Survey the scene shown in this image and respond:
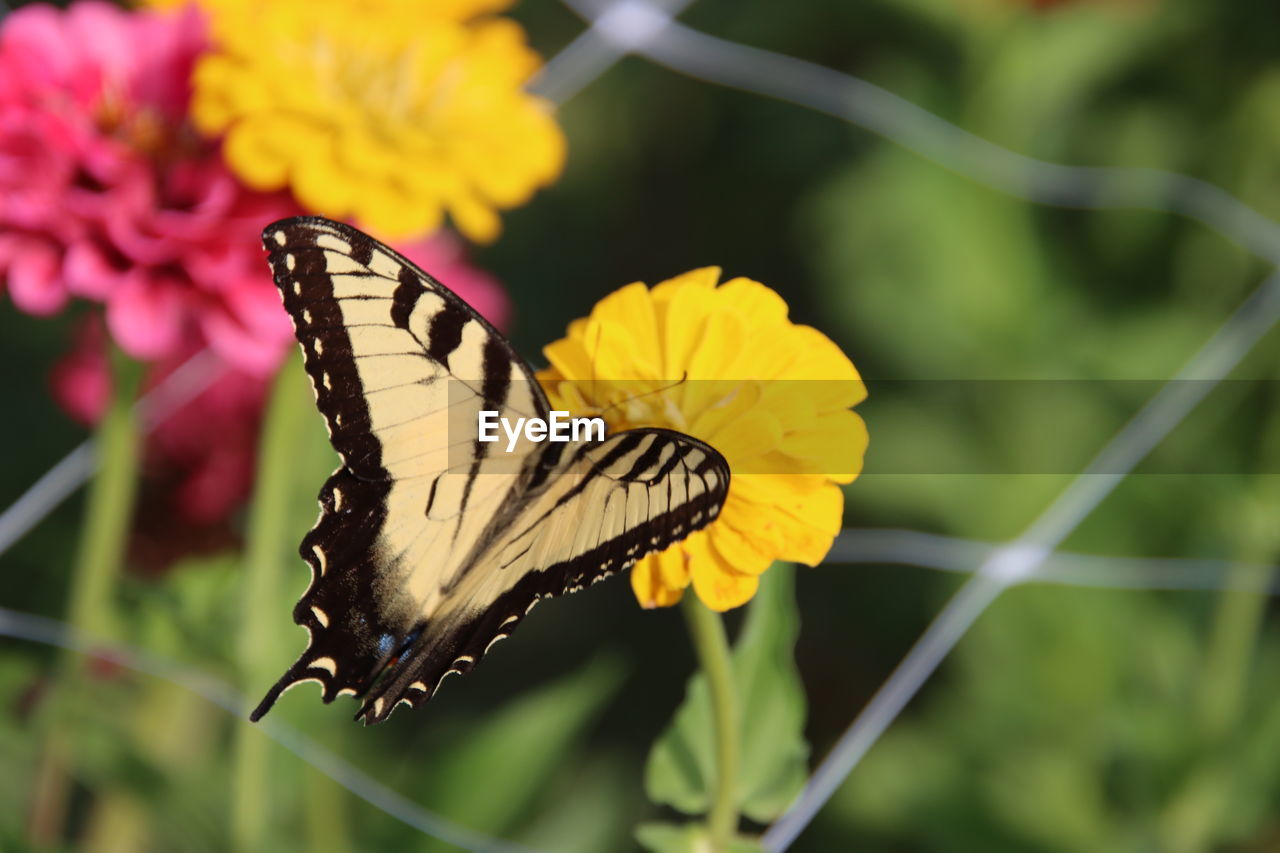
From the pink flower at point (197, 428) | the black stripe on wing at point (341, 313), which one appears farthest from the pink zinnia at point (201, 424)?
the black stripe on wing at point (341, 313)

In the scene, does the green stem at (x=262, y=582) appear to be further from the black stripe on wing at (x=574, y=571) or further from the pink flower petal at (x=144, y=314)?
the black stripe on wing at (x=574, y=571)

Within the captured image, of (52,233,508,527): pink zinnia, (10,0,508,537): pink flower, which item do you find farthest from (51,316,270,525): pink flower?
(10,0,508,537): pink flower

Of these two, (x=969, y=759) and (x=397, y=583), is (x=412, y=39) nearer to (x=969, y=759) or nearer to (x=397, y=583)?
(x=397, y=583)

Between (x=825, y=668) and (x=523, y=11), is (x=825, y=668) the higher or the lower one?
the lower one

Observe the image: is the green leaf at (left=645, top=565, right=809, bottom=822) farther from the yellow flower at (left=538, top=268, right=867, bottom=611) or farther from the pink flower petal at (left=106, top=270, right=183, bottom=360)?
the pink flower petal at (left=106, top=270, right=183, bottom=360)

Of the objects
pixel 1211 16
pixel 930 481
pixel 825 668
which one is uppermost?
pixel 1211 16

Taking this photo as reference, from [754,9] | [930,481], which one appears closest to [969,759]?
[930,481]
